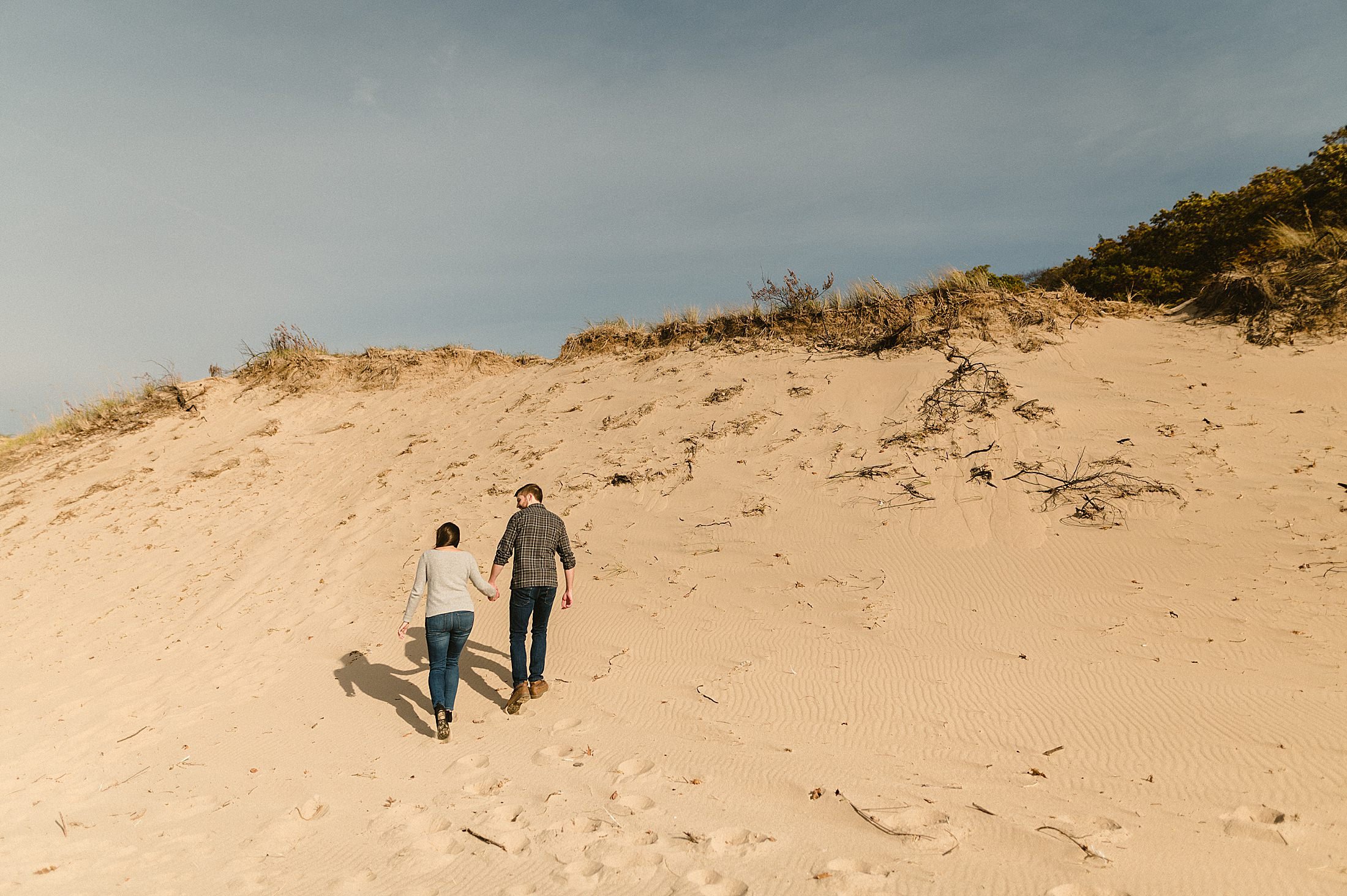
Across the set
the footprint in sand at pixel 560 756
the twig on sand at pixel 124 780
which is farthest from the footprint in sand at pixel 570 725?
the twig on sand at pixel 124 780

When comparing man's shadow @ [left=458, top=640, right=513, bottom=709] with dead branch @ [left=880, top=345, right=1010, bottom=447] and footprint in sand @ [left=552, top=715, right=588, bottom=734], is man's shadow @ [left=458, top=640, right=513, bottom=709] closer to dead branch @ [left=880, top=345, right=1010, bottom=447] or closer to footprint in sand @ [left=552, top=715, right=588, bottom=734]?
footprint in sand @ [left=552, top=715, right=588, bottom=734]

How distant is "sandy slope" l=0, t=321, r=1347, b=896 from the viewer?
10.5 feet

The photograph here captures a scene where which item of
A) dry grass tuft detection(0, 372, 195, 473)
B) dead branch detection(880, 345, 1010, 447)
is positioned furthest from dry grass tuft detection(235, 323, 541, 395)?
dead branch detection(880, 345, 1010, 447)

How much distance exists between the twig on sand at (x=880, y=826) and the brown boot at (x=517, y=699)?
2688mm

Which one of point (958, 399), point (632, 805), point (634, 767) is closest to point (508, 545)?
point (634, 767)

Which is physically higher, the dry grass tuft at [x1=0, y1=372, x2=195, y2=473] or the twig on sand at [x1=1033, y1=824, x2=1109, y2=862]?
the dry grass tuft at [x1=0, y1=372, x2=195, y2=473]

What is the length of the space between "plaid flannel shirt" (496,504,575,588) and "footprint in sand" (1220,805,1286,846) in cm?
419

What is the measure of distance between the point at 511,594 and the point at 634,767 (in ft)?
5.87

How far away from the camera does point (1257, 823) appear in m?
2.98

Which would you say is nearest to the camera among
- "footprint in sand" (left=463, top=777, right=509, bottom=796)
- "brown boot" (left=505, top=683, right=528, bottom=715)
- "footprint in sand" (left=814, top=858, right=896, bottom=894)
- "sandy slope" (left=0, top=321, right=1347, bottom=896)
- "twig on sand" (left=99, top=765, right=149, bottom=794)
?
"footprint in sand" (left=814, top=858, right=896, bottom=894)

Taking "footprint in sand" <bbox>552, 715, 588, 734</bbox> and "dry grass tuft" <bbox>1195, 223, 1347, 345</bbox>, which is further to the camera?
"dry grass tuft" <bbox>1195, 223, 1347, 345</bbox>

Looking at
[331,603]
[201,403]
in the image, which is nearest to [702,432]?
[331,603]

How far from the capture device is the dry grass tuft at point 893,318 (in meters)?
10.8

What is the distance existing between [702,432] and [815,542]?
3191mm
